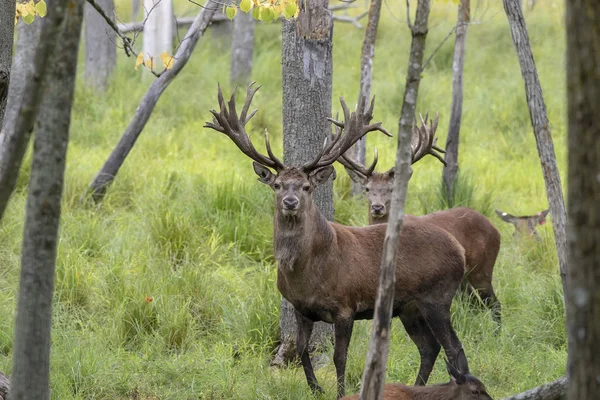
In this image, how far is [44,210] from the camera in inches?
139

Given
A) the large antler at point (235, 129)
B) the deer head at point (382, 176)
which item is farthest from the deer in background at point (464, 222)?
the large antler at point (235, 129)

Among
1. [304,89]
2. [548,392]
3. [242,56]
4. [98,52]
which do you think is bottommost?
[548,392]

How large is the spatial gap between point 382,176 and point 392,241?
14.7 ft

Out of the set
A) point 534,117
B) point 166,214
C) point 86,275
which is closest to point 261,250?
point 166,214

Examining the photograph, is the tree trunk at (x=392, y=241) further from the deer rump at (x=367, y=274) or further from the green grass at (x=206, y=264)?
the deer rump at (x=367, y=274)

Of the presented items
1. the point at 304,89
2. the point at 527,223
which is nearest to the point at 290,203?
the point at 304,89

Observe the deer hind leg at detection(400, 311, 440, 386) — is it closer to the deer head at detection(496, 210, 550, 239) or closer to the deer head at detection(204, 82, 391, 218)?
the deer head at detection(204, 82, 391, 218)

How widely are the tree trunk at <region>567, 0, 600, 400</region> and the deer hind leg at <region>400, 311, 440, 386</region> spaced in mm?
4035

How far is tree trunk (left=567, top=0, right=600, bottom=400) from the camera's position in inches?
107

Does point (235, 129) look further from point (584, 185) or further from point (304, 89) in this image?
point (584, 185)

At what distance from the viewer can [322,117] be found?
7.29 m

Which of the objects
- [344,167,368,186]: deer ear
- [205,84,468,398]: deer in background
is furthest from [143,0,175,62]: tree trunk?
[205,84,468,398]: deer in background

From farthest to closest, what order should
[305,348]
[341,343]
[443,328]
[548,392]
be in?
[443,328] → [305,348] → [341,343] → [548,392]

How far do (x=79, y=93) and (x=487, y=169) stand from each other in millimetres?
6716
